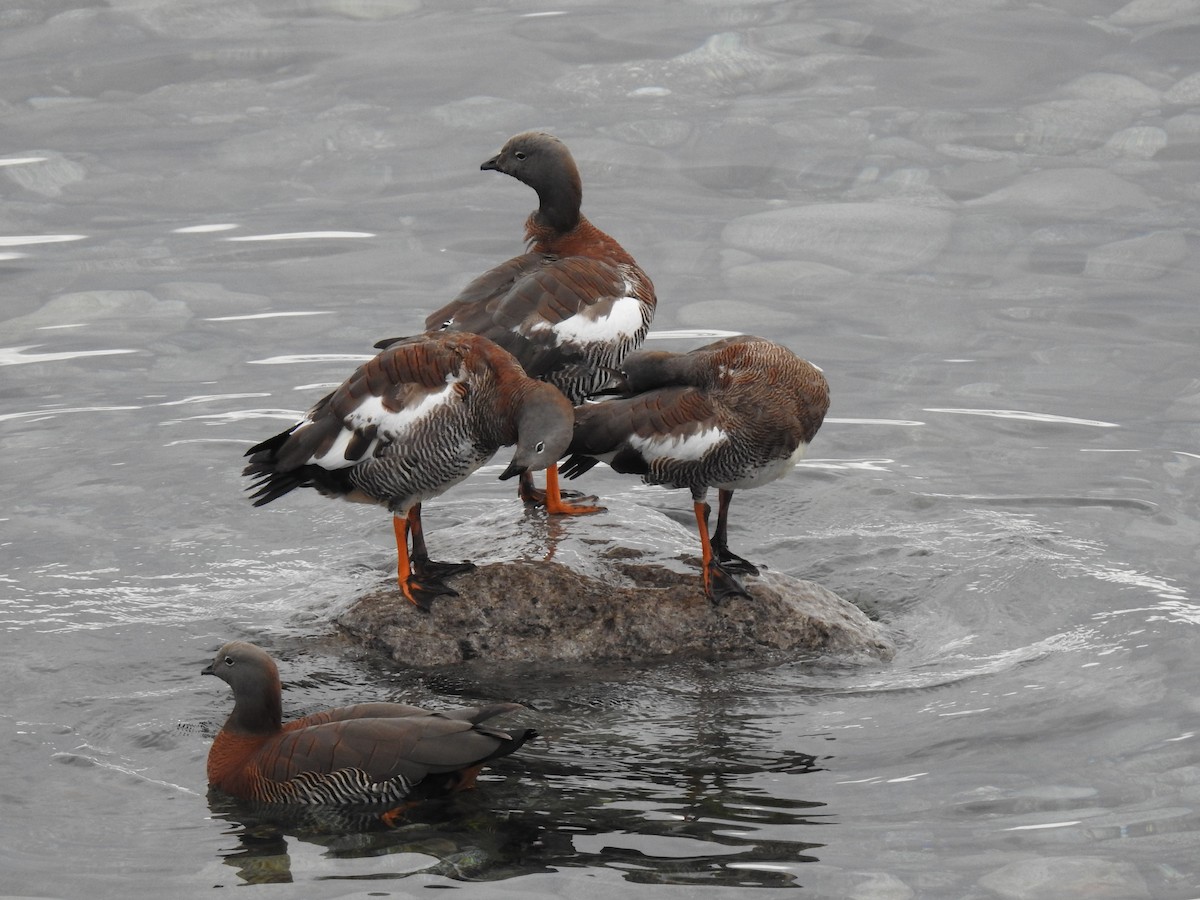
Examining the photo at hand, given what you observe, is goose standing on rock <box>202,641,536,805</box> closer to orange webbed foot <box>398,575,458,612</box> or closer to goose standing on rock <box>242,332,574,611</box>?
orange webbed foot <box>398,575,458,612</box>

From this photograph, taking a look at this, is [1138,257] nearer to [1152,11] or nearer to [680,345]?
[680,345]

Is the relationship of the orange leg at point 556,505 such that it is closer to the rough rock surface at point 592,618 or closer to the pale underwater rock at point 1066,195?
the rough rock surface at point 592,618

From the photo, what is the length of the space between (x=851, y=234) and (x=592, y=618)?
7.19 metres

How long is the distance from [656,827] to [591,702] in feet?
4.55

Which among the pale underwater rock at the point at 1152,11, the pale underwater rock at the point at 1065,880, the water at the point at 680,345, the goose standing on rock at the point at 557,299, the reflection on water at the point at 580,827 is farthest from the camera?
the pale underwater rock at the point at 1152,11

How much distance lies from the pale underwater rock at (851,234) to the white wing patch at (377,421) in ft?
22.0

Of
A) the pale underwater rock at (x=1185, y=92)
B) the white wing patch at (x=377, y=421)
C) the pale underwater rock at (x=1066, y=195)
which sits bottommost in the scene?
the white wing patch at (x=377, y=421)

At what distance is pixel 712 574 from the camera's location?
997cm

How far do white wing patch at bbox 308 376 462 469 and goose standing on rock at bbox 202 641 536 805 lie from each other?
1.63 m

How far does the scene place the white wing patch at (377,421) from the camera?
959 centimetres

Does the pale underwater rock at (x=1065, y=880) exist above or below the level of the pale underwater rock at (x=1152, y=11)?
below

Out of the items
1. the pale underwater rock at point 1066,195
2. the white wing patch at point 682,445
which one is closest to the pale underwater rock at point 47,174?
the pale underwater rock at point 1066,195

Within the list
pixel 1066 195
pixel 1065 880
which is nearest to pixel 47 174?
pixel 1066 195

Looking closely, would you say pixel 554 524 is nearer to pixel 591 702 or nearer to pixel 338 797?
pixel 591 702
